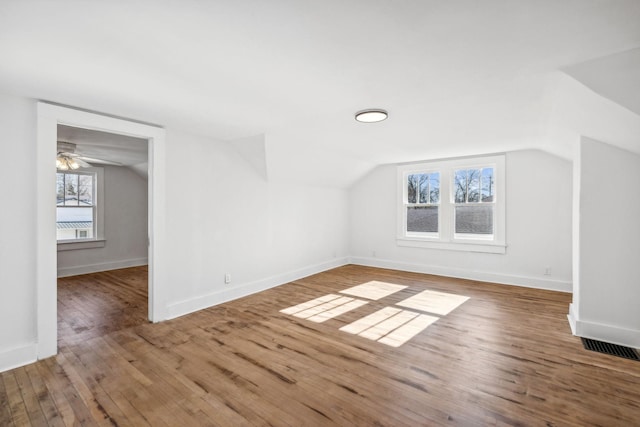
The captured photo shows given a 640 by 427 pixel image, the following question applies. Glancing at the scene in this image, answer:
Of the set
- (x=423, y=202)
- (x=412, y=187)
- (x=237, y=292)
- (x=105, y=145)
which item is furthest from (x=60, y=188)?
(x=423, y=202)

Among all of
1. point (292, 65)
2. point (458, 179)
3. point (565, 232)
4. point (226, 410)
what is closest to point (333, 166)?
point (458, 179)

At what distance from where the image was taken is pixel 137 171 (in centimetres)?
662

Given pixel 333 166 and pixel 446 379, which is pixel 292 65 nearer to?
pixel 446 379

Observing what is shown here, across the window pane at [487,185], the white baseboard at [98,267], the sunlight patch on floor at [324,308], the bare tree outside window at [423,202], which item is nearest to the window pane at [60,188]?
the white baseboard at [98,267]

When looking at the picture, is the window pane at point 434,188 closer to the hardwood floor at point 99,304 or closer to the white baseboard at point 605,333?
the white baseboard at point 605,333

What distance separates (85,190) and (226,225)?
13.5 feet

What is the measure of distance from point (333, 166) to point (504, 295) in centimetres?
346

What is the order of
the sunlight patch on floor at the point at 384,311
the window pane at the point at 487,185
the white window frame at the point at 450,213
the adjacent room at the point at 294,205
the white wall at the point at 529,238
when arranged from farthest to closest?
the window pane at the point at 487,185 → the white window frame at the point at 450,213 → the white wall at the point at 529,238 → the sunlight patch on floor at the point at 384,311 → the adjacent room at the point at 294,205

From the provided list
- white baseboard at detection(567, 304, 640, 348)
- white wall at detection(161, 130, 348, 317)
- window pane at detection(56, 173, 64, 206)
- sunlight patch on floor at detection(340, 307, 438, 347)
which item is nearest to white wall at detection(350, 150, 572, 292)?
white baseboard at detection(567, 304, 640, 348)

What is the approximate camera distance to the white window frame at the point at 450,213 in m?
5.15

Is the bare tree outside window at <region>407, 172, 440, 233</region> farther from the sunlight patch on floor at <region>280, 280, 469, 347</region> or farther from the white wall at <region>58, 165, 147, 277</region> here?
the white wall at <region>58, 165, 147, 277</region>

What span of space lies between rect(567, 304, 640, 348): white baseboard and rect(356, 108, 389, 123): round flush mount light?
9.67 feet

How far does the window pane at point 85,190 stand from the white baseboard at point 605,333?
829 centimetres

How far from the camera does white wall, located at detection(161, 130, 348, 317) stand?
368cm
